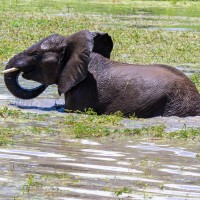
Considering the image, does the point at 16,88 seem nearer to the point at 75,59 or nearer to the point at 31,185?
the point at 75,59

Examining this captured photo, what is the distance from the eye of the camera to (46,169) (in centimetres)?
718

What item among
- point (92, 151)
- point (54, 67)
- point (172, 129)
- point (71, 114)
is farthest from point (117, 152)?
point (54, 67)

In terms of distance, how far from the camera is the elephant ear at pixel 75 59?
36.7ft

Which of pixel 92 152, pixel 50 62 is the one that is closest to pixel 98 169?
pixel 92 152

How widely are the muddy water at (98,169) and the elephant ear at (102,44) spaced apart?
2952 millimetres

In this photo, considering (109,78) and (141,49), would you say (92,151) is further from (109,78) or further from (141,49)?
(141,49)

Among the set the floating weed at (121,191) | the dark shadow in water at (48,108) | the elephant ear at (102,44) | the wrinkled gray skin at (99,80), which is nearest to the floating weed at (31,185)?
the floating weed at (121,191)

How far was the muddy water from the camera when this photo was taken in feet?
21.1

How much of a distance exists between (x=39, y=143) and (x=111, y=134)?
106 centimetres

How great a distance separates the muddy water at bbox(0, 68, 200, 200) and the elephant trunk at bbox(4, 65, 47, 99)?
2.72m

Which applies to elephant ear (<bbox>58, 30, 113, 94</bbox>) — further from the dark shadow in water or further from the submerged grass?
the submerged grass

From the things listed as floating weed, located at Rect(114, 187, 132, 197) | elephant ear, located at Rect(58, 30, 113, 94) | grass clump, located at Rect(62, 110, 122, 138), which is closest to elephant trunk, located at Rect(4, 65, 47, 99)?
elephant ear, located at Rect(58, 30, 113, 94)

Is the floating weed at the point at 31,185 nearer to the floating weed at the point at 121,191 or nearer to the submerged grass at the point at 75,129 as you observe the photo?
the floating weed at the point at 121,191

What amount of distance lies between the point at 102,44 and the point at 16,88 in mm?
1269
